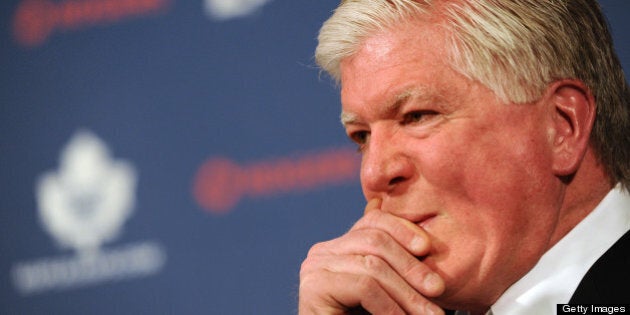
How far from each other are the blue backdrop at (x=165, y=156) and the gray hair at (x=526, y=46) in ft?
2.76

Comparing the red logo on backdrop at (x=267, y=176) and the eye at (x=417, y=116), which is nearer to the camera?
the eye at (x=417, y=116)

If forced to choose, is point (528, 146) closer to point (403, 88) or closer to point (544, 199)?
point (544, 199)

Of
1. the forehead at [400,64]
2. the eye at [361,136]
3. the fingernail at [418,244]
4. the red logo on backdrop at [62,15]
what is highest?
the red logo on backdrop at [62,15]

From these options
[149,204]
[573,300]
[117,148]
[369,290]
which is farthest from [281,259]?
[573,300]

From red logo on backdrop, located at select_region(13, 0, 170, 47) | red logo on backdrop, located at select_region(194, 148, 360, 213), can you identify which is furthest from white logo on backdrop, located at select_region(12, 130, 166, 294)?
red logo on backdrop, located at select_region(13, 0, 170, 47)

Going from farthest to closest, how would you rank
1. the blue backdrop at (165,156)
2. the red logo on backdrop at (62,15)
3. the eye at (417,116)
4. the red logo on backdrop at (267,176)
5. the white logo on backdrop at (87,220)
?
the red logo on backdrop at (62,15)
the white logo on backdrop at (87,220)
the blue backdrop at (165,156)
the red logo on backdrop at (267,176)
the eye at (417,116)

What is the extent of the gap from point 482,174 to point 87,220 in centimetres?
182

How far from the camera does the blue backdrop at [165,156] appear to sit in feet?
8.83

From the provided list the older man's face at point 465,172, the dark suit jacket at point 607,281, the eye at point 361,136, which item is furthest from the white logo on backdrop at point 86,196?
the dark suit jacket at point 607,281

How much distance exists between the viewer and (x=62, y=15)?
127 inches

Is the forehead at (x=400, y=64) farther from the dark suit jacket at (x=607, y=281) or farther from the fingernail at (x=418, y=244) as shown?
the dark suit jacket at (x=607, y=281)

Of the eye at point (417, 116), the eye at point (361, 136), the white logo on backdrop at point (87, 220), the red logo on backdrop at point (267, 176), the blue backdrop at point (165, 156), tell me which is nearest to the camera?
the eye at point (417, 116)

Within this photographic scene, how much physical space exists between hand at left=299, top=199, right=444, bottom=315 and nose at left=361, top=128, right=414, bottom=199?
0.16 feet

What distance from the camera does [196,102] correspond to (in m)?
2.88
